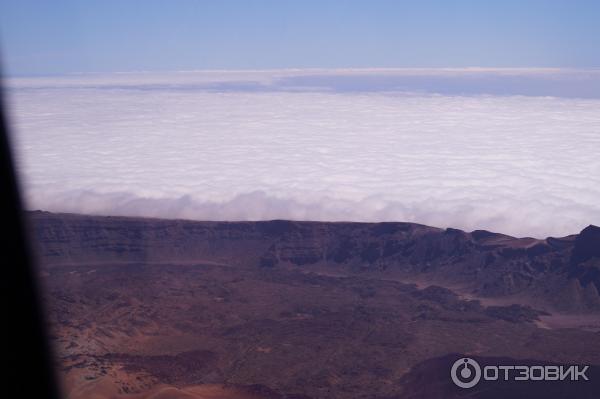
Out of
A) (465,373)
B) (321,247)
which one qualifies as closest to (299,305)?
(321,247)

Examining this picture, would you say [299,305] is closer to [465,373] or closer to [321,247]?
[321,247]

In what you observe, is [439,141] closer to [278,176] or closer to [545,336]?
[278,176]

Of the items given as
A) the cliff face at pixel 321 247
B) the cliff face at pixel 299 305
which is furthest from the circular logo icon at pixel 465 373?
the cliff face at pixel 321 247

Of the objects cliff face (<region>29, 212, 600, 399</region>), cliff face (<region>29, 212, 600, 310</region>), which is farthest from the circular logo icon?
cliff face (<region>29, 212, 600, 310</region>)

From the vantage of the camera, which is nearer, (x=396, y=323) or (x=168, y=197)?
(x=396, y=323)

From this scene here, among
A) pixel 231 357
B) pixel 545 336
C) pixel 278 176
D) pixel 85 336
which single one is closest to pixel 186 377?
pixel 231 357

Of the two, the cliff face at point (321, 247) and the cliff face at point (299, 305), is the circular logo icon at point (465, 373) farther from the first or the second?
the cliff face at point (321, 247)
